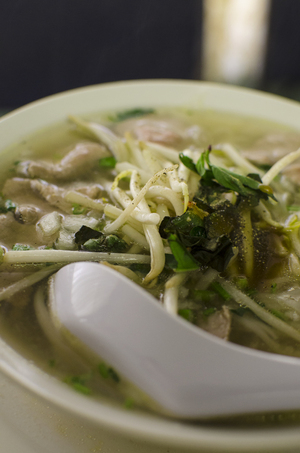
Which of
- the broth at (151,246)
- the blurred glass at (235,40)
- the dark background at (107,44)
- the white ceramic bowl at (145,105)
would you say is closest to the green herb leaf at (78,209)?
the broth at (151,246)

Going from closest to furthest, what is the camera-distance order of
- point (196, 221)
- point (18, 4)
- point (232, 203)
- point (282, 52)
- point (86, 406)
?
1. point (86, 406)
2. point (196, 221)
3. point (232, 203)
4. point (18, 4)
5. point (282, 52)

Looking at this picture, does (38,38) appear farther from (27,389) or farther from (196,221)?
(27,389)

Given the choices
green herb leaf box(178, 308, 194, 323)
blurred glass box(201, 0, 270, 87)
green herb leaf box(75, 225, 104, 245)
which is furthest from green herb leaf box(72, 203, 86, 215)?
blurred glass box(201, 0, 270, 87)

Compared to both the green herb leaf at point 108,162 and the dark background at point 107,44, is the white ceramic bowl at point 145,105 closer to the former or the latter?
the green herb leaf at point 108,162

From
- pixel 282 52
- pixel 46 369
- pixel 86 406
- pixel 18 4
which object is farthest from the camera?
pixel 282 52

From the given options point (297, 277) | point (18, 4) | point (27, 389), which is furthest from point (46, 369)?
point (18, 4)

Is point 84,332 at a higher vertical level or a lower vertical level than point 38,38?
lower
